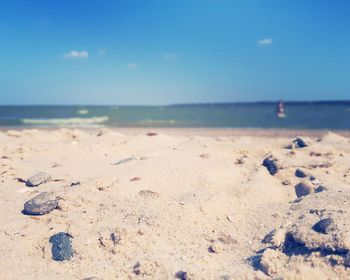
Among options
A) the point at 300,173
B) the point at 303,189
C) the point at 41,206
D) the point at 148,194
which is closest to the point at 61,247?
the point at 41,206

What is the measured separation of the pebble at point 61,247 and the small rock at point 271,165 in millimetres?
3562

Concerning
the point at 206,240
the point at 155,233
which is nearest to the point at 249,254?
the point at 206,240

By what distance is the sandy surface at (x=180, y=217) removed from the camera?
2861 mm

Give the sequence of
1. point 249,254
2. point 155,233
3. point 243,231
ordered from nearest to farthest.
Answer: point 249,254 < point 155,233 < point 243,231

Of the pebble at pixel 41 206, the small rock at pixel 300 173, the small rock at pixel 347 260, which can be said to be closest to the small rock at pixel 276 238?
the small rock at pixel 347 260

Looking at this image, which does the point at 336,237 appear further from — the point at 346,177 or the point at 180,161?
the point at 180,161

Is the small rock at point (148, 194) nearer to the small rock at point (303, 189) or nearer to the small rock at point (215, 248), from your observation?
the small rock at point (215, 248)

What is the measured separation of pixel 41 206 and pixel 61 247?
2.91 ft

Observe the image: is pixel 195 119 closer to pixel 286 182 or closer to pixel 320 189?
pixel 286 182

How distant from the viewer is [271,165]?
5.69 meters

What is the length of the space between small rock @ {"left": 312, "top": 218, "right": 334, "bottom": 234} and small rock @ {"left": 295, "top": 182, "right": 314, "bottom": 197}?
68.1 inches

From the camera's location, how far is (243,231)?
3660 millimetres

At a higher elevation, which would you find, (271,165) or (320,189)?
(271,165)

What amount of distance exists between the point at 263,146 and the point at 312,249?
4.74 meters
